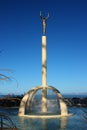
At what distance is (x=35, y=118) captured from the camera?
34531 mm

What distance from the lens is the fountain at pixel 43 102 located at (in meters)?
38.7

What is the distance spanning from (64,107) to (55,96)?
8.24 feet

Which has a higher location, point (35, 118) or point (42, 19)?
point (42, 19)

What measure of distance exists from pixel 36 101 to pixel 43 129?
63.1 ft

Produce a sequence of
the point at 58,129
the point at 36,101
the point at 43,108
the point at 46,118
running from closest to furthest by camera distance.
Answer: the point at 58,129
the point at 46,118
the point at 43,108
the point at 36,101

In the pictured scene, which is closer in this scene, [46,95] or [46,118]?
[46,118]

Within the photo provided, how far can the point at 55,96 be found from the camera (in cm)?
4094

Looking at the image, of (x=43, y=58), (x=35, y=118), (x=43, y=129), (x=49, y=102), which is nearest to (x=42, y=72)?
(x=43, y=58)

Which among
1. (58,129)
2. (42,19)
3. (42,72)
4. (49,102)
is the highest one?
(42,19)

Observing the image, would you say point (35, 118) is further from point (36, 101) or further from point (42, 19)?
point (42, 19)

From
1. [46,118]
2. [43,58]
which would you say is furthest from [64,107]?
[43,58]

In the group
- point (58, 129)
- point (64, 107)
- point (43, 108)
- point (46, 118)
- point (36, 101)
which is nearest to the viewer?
point (58, 129)

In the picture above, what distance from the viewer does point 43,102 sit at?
4194 centimetres

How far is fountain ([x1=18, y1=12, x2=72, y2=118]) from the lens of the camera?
127 ft
